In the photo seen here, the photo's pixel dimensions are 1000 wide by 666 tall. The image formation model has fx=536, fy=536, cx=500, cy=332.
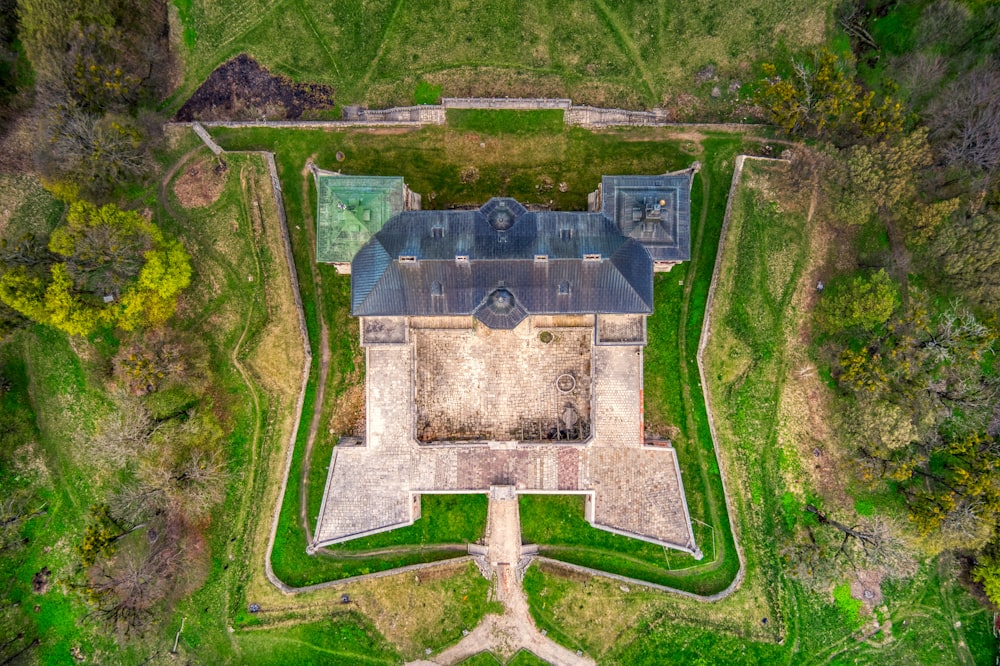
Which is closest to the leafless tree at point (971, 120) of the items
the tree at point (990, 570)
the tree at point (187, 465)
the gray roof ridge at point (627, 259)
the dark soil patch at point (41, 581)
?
the gray roof ridge at point (627, 259)

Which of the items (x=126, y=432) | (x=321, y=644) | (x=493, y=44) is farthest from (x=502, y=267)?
(x=321, y=644)

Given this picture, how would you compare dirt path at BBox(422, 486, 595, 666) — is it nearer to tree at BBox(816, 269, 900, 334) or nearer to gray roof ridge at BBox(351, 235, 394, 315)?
gray roof ridge at BBox(351, 235, 394, 315)

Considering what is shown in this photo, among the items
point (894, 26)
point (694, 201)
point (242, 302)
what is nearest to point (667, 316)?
point (694, 201)

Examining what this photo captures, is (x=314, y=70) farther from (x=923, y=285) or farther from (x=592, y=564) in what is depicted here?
(x=923, y=285)

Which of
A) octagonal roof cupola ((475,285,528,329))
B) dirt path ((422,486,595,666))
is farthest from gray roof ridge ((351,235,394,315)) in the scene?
dirt path ((422,486,595,666))

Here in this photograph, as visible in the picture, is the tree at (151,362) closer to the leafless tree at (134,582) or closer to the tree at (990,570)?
the leafless tree at (134,582)

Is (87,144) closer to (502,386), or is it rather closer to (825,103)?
(502,386)

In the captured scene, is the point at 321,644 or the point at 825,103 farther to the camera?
the point at 321,644
